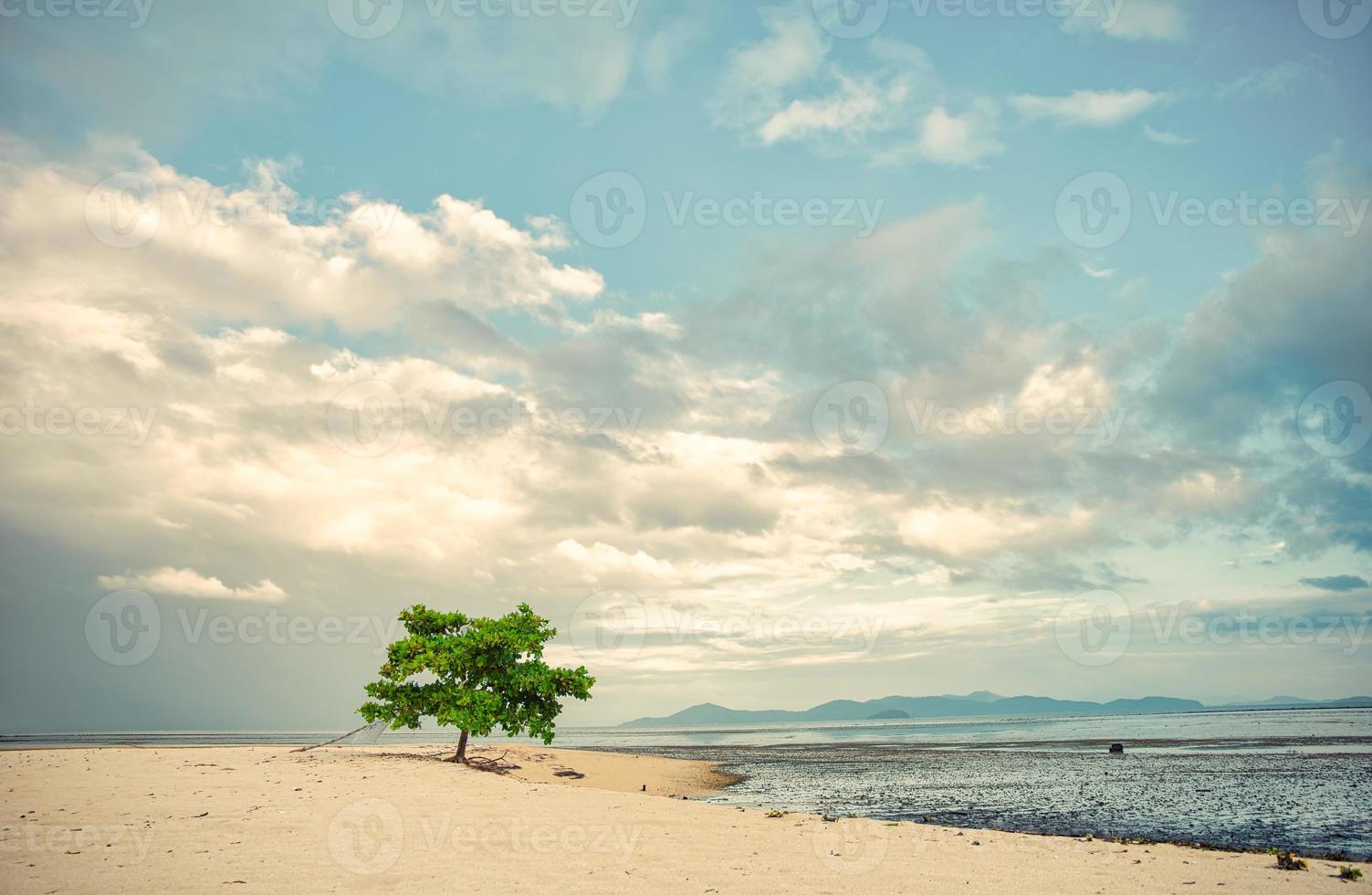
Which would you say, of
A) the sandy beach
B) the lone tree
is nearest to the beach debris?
the sandy beach

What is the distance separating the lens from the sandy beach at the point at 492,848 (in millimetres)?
12742

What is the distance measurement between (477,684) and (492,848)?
17.3 m

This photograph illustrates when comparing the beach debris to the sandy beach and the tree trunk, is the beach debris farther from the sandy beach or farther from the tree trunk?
the tree trunk

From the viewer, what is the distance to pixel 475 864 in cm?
1398

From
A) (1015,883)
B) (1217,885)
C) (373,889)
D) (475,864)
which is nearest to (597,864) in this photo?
(475,864)

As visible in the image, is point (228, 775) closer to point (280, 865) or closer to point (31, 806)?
point (31, 806)

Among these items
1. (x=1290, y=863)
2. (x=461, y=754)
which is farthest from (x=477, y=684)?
(x=1290, y=863)

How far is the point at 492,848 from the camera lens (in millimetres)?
15562

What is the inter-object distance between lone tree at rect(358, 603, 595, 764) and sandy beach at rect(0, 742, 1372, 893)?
6600 mm

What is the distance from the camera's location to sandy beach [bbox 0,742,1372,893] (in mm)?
12742

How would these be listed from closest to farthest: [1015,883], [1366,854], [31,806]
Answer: [1015,883]
[1366,854]
[31,806]

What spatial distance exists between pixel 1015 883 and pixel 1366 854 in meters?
10.8

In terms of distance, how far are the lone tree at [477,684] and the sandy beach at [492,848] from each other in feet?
21.7

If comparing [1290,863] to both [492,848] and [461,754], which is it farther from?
[461,754]
